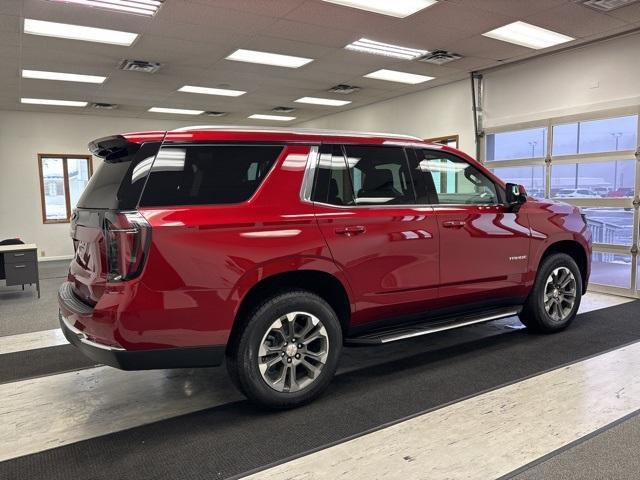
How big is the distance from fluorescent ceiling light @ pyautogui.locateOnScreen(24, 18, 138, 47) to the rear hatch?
144 inches

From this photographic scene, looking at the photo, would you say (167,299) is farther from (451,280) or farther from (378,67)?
(378,67)

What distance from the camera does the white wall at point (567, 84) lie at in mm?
6047

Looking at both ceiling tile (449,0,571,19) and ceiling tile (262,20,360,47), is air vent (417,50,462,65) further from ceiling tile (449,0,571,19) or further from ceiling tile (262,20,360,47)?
ceiling tile (449,0,571,19)

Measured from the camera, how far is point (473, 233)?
351cm

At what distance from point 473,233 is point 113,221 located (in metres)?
2.43

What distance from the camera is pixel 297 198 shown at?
2.81 metres

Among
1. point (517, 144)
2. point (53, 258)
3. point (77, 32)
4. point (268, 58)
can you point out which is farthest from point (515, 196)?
point (53, 258)

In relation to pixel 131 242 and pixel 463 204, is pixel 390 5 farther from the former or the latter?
pixel 131 242

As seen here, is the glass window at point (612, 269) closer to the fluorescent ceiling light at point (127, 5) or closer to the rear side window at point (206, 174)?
the rear side window at point (206, 174)

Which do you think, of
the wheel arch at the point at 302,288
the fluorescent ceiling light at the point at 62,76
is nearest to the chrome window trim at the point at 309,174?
the wheel arch at the point at 302,288

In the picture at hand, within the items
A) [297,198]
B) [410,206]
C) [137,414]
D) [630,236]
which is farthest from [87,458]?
[630,236]

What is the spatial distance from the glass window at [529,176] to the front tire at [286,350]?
526 centimetres

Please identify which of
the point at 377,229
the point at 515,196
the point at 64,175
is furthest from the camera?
the point at 64,175

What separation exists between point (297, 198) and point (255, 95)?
7207mm
